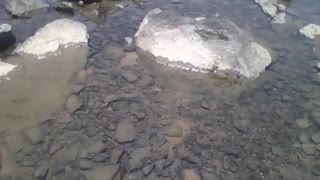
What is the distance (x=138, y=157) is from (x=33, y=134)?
1.36 m

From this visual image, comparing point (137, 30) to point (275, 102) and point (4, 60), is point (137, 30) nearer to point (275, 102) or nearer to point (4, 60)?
point (4, 60)

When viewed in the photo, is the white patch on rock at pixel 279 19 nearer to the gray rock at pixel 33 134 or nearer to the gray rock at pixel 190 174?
the gray rock at pixel 190 174

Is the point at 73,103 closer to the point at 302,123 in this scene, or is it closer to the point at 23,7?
the point at 23,7

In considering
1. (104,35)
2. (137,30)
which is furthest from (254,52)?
(104,35)

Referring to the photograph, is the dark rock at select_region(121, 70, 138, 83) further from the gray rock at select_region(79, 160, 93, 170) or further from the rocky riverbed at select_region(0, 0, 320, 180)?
the gray rock at select_region(79, 160, 93, 170)

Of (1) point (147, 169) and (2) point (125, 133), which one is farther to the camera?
(2) point (125, 133)

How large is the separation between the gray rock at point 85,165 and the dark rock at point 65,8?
3600 mm

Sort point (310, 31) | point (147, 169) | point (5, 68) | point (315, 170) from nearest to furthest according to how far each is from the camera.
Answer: point (147, 169) → point (315, 170) → point (5, 68) → point (310, 31)

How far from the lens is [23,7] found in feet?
23.1

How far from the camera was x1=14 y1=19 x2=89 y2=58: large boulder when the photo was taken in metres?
6.19

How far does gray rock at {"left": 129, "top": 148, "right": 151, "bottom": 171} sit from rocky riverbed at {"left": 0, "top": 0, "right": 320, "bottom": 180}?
0.01m

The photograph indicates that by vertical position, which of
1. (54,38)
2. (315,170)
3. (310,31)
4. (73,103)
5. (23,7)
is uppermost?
(23,7)

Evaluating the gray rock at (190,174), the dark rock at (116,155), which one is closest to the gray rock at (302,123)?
the gray rock at (190,174)

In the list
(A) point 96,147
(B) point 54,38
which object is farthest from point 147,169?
(B) point 54,38
